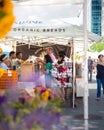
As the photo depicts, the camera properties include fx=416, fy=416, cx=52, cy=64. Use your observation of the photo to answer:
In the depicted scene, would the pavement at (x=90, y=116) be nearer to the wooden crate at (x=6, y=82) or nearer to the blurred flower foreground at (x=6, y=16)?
the wooden crate at (x=6, y=82)

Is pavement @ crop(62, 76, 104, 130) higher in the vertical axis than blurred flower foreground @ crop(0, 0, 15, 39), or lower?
lower

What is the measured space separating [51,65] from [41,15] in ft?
14.0

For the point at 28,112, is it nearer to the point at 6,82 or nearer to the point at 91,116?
the point at 6,82

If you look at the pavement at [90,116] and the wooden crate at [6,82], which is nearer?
the wooden crate at [6,82]

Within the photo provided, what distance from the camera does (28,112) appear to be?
1469mm

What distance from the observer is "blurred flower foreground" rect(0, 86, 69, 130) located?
4.71 feet

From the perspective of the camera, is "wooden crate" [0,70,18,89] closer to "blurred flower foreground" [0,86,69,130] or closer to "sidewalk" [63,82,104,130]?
"blurred flower foreground" [0,86,69,130]

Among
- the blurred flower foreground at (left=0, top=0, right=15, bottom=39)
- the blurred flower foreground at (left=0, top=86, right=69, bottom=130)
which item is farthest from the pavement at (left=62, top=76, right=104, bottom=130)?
the blurred flower foreground at (left=0, top=0, right=15, bottom=39)

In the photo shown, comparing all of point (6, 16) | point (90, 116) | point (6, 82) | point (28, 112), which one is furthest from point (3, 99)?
point (90, 116)

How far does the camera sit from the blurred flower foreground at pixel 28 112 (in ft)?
4.71

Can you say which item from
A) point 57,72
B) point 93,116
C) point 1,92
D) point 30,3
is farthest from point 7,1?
point 57,72

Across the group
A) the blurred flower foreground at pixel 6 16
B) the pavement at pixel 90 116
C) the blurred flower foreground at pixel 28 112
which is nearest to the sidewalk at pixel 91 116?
the pavement at pixel 90 116

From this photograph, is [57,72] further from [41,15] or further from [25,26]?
[41,15]

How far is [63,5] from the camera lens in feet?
32.8
